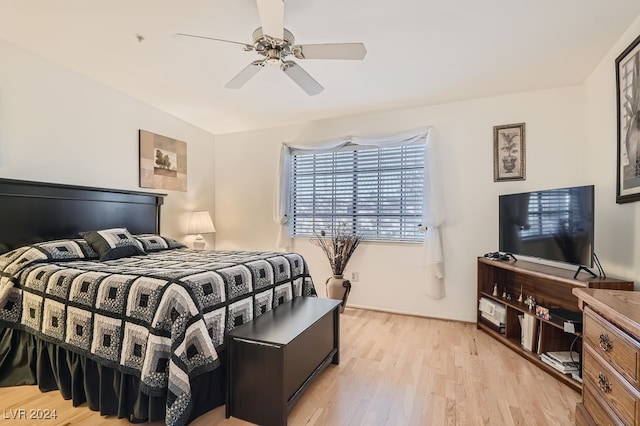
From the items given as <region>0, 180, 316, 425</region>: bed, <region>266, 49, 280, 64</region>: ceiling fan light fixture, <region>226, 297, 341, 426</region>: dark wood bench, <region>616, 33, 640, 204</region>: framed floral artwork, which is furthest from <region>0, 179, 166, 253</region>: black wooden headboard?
<region>616, 33, 640, 204</region>: framed floral artwork

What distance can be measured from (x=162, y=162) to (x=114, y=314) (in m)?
2.62

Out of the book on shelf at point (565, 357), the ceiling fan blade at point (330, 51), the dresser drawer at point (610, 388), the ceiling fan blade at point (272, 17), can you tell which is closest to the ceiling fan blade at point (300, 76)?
the ceiling fan blade at point (330, 51)

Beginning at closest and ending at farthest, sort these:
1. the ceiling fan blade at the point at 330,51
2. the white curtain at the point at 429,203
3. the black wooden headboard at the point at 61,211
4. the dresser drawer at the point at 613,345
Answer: the dresser drawer at the point at 613,345 < the ceiling fan blade at the point at 330,51 < the black wooden headboard at the point at 61,211 < the white curtain at the point at 429,203

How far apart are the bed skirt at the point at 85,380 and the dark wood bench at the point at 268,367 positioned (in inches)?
6.2

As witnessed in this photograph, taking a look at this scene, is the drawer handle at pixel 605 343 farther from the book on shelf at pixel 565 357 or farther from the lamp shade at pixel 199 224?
the lamp shade at pixel 199 224

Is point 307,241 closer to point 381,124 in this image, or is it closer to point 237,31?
point 381,124

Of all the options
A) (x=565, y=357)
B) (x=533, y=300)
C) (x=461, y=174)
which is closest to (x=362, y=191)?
(x=461, y=174)

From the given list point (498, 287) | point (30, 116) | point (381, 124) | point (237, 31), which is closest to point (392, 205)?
point (381, 124)

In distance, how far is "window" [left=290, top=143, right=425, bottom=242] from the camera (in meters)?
3.66

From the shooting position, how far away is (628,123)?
6.78 ft

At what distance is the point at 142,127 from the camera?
357 cm

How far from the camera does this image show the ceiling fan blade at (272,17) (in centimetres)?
153

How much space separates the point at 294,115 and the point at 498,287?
10.2 feet

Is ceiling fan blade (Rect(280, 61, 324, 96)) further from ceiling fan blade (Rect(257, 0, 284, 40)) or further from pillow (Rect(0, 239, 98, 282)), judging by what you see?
pillow (Rect(0, 239, 98, 282))
